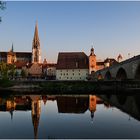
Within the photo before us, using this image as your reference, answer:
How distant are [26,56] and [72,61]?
222 feet

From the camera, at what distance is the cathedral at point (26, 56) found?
152325 mm

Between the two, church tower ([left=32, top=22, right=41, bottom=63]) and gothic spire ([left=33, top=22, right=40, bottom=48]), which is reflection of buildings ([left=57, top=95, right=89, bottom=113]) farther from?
gothic spire ([left=33, top=22, right=40, bottom=48])

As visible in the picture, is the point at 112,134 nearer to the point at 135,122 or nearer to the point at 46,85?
the point at 135,122

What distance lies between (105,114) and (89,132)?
8820 mm

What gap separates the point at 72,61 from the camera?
340 feet

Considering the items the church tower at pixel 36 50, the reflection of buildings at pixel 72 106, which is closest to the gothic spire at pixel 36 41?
the church tower at pixel 36 50

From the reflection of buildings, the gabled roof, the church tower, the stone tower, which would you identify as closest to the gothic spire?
the church tower

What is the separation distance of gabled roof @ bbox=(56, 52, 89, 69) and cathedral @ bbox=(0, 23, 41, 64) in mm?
48099

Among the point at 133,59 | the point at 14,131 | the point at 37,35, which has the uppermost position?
the point at 37,35

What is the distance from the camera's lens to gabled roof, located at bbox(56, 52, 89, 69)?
102m

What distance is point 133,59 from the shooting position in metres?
49.2

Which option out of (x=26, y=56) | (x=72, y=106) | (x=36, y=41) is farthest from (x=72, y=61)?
(x=72, y=106)

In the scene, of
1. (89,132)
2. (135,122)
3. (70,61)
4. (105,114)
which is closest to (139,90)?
(105,114)

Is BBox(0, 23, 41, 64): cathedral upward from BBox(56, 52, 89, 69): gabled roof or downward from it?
upward
